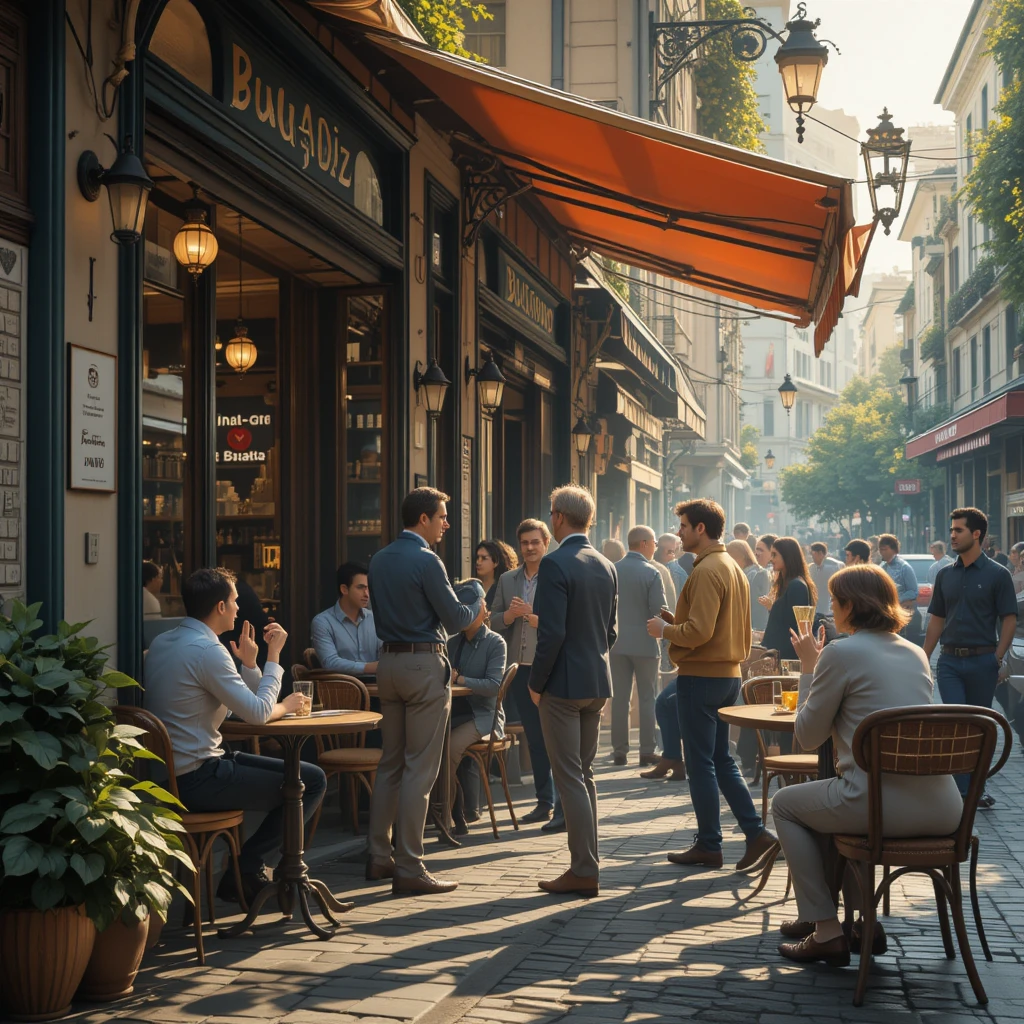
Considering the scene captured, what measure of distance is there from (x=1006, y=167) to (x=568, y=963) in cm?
1766

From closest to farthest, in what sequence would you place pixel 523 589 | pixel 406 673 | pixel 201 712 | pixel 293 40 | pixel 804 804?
1. pixel 804 804
2. pixel 201 712
3. pixel 406 673
4. pixel 293 40
5. pixel 523 589

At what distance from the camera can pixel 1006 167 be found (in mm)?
19734

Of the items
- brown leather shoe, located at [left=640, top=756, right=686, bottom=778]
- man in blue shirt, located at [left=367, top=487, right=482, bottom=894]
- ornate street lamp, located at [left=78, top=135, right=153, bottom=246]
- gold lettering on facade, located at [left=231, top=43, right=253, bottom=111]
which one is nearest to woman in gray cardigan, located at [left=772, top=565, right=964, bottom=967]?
man in blue shirt, located at [left=367, top=487, right=482, bottom=894]

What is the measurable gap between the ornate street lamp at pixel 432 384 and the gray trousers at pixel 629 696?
2753 mm

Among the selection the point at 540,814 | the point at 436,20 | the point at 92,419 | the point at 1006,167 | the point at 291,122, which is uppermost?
the point at 1006,167

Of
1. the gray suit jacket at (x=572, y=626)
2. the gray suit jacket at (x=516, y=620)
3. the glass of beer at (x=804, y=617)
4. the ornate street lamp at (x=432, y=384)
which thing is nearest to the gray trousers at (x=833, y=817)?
the glass of beer at (x=804, y=617)

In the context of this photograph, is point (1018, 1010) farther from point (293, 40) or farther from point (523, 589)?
point (293, 40)

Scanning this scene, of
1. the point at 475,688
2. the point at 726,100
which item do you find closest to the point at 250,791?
the point at 475,688

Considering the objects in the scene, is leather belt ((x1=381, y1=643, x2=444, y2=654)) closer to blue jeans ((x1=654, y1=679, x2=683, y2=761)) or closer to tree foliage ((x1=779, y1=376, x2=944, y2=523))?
blue jeans ((x1=654, y1=679, x2=683, y2=761))

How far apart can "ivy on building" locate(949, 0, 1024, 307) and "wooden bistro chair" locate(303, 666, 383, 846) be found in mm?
14885

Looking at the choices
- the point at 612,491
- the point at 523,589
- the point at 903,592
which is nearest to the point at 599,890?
the point at 523,589

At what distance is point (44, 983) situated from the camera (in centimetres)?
431

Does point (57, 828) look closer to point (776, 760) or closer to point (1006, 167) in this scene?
point (776, 760)

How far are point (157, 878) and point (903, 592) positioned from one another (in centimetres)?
1175
